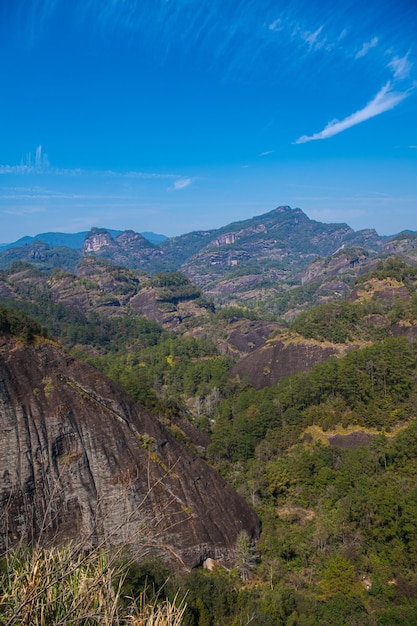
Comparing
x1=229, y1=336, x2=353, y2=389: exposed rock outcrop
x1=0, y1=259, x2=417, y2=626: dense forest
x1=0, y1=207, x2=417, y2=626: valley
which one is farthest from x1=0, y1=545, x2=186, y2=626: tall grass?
x1=229, y1=336, x2=353, y2=389: exposed rock outcrop

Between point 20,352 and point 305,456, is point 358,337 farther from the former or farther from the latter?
point 20,352

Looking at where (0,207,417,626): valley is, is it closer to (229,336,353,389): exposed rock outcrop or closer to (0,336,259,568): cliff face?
(0,336,259,568): cliff face

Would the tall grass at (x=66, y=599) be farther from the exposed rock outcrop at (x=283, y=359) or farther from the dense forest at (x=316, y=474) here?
the exposed rock outcrop at (x=283, y=359)

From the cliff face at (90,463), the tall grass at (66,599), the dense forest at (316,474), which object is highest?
the tall grass at (66,599)

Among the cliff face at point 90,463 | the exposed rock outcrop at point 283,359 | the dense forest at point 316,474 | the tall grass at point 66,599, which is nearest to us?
the tall grass at point 66,599

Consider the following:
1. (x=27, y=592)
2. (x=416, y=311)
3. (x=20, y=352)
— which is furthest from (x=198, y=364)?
(x=27, y=592)

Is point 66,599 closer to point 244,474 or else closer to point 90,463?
point 90,463

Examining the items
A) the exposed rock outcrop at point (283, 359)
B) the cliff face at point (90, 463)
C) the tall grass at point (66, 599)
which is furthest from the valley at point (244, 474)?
the tall grass at point (66, 599)

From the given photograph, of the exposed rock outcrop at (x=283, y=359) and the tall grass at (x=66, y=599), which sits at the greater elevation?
the tall grass at (x=66, y=599)
